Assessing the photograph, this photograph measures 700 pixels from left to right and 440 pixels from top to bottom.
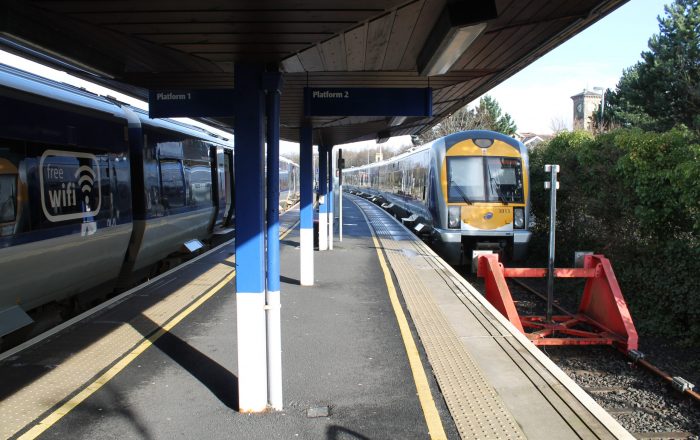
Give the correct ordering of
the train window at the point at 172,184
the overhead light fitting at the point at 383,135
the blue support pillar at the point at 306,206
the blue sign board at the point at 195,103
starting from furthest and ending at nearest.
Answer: the overhead light fitting at the point at 383,135 < the train window at the point at 172,184 < the blue support pillar at the point at 306,206 < the blue sign board at the point at 195,103

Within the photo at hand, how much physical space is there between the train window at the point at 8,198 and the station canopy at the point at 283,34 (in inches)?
49.3

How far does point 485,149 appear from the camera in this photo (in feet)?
41.7

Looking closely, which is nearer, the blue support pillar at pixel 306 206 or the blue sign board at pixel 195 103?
the blue sign board at pixel 195 103

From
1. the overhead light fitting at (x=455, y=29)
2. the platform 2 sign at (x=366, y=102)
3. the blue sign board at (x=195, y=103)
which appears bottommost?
the blue sign board at (x=195, y=103)

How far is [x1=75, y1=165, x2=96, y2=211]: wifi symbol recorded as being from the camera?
259 inches

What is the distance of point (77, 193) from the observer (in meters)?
6.47

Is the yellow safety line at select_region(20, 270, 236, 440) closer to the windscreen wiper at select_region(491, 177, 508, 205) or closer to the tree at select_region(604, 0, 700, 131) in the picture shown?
the windscreen wiper at select_region(491, 177, 508, 205)

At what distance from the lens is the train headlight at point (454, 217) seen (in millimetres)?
12578

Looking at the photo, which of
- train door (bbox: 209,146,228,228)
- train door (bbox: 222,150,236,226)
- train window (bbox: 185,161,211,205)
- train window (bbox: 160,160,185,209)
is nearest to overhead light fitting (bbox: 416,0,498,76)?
train window (bbox: 160,160,185,209)

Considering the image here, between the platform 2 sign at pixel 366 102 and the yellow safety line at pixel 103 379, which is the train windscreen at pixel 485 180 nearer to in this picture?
the platform 2 sign at pixel 366 102

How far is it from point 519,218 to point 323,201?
469cm

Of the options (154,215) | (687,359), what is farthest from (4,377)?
(687,359)

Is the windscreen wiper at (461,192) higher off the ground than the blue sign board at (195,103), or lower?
lower

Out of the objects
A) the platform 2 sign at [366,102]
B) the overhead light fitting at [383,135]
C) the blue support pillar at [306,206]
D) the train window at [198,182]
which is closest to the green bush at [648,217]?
the overhead light fitting at [383,135]
